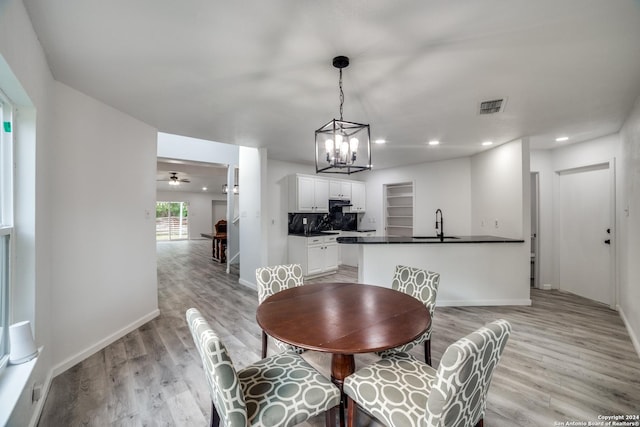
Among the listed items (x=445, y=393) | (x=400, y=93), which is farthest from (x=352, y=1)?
(x=445, y=393)

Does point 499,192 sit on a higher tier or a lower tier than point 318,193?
lower

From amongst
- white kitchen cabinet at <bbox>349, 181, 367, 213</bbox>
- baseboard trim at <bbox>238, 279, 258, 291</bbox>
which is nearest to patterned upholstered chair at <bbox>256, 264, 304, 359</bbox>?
baseboard trim at <bbox>238, 279, 258, 291</bbox>

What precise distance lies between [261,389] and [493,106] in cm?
319

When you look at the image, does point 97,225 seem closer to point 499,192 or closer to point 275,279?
point 275,279

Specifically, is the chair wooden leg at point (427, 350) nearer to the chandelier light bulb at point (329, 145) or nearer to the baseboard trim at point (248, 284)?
the chandelier light bulb at point (329, 145)

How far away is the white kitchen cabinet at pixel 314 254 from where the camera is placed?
5.08 meters

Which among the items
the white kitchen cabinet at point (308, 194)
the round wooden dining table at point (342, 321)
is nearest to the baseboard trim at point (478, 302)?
the round wooden dining table at point (342, 321)

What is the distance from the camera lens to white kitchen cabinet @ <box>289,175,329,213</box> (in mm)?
5205

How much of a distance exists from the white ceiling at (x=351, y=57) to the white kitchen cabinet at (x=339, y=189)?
2767 millimetres

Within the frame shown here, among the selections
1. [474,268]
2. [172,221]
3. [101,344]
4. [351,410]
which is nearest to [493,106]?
[474,268]

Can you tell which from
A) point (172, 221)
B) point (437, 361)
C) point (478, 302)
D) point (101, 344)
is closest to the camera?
point (437, 361)

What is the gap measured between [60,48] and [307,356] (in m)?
3.06

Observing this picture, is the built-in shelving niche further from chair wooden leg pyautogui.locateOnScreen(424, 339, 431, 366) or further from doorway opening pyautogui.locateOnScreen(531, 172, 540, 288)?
chair wooden leg pyautogui.locateOnScreen(424, 339, 431, 366)

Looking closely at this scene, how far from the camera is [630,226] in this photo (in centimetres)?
279
